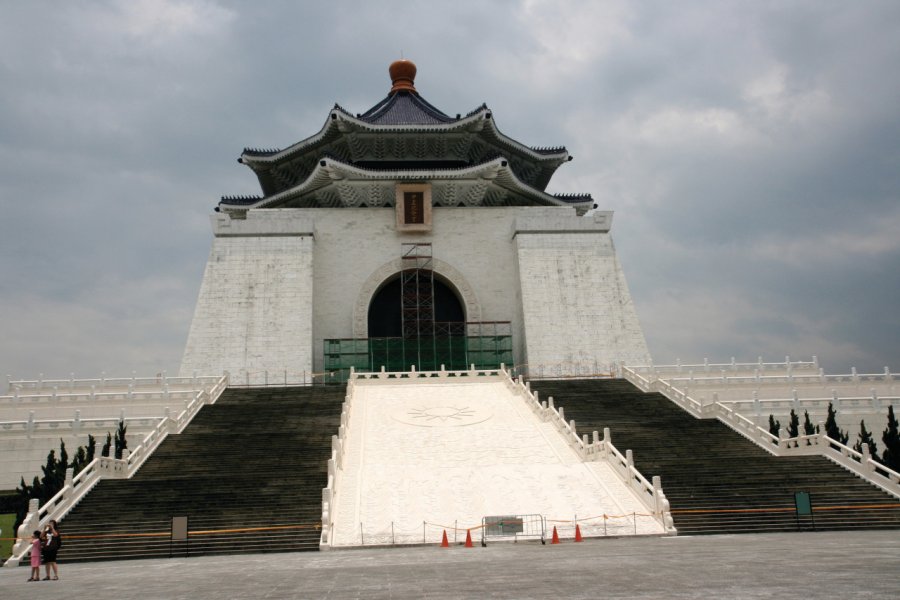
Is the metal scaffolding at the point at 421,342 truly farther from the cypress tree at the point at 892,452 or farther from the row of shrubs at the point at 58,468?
the cypress tree at the point at 892,452

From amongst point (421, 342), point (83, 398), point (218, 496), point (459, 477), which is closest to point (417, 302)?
point (421, 342)

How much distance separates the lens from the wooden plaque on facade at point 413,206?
37031 mm

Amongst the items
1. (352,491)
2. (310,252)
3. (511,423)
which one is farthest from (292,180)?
(352,491)

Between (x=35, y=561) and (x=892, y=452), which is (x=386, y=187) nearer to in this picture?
(x=892, y=452)

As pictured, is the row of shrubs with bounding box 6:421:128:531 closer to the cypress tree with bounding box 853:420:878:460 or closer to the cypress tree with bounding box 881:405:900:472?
the cypress tree with bounding box 881:405:900:472

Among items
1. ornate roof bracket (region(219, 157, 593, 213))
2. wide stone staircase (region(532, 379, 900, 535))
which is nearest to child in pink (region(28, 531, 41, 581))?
wide stone staircase (region(532, 379, 900, 535))

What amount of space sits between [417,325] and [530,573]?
85.7 ft

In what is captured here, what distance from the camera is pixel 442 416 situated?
23766mm

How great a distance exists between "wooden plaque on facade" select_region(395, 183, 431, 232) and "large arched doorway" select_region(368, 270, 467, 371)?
2.26 metres

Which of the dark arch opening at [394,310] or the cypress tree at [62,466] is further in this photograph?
the dark arch opening at [394,310]

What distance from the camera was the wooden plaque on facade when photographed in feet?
121

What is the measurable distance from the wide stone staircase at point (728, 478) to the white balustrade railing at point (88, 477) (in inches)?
449

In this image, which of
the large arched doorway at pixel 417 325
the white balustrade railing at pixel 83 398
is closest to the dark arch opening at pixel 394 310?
the large arched doorway at pixel 417 325

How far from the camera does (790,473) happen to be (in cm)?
1845
